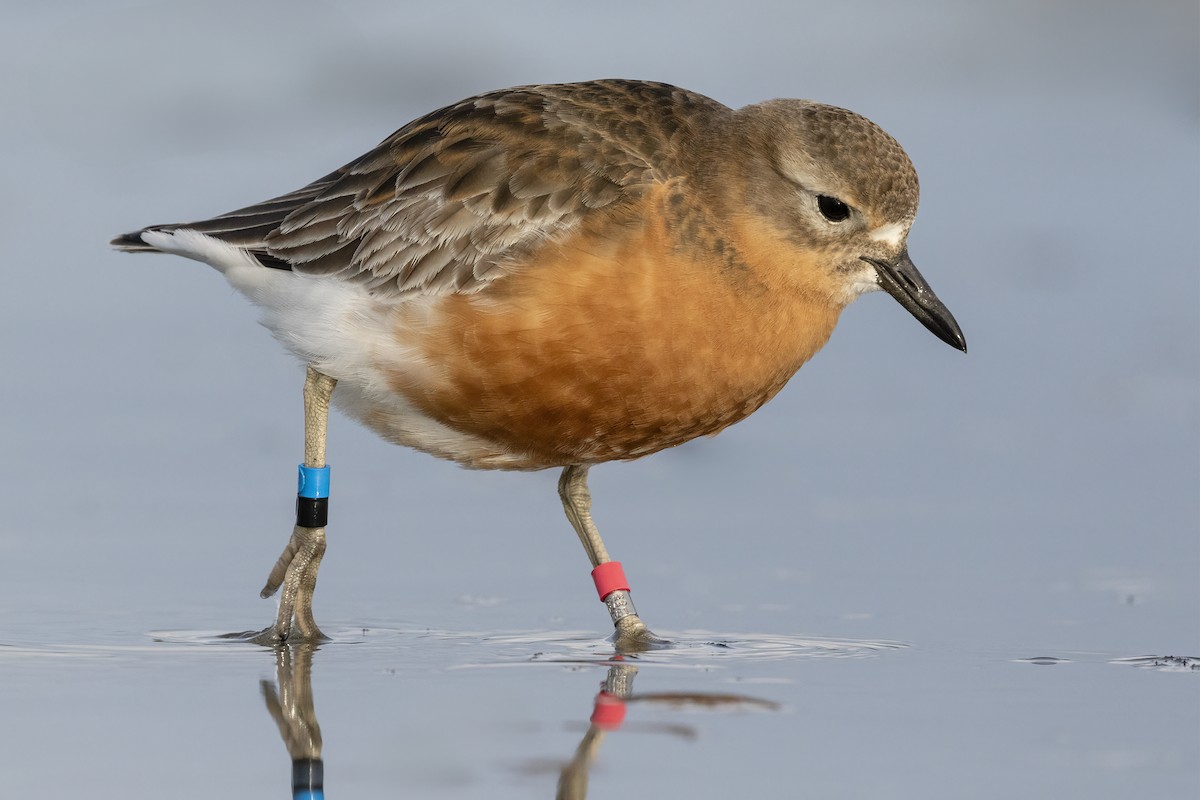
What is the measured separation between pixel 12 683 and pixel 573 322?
2939 mm

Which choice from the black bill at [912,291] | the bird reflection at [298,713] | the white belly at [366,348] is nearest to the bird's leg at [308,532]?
the white belly at [366,348]

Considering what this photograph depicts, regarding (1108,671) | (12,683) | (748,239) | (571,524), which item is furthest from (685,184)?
(12,683)

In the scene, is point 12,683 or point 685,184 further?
point 685,184

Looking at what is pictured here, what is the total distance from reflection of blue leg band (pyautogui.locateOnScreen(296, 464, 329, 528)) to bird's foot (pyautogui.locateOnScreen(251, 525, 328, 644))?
43mm

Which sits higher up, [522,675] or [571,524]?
[571,524]

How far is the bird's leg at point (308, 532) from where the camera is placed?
8.65 m

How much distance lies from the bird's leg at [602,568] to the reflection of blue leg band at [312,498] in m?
1.35

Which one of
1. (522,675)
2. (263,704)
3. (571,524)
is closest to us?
(263,704)

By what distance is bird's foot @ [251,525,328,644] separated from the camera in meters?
8.56

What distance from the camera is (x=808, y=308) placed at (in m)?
8.57

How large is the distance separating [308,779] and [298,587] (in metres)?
2.88

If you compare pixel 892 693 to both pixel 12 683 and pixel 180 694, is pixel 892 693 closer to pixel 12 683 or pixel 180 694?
pixel 180 694

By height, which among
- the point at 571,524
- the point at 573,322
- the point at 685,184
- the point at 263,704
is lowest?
the point at 263,704

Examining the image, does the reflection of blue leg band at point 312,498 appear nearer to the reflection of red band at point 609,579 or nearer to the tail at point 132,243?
the reflection of red band at point 609,579
